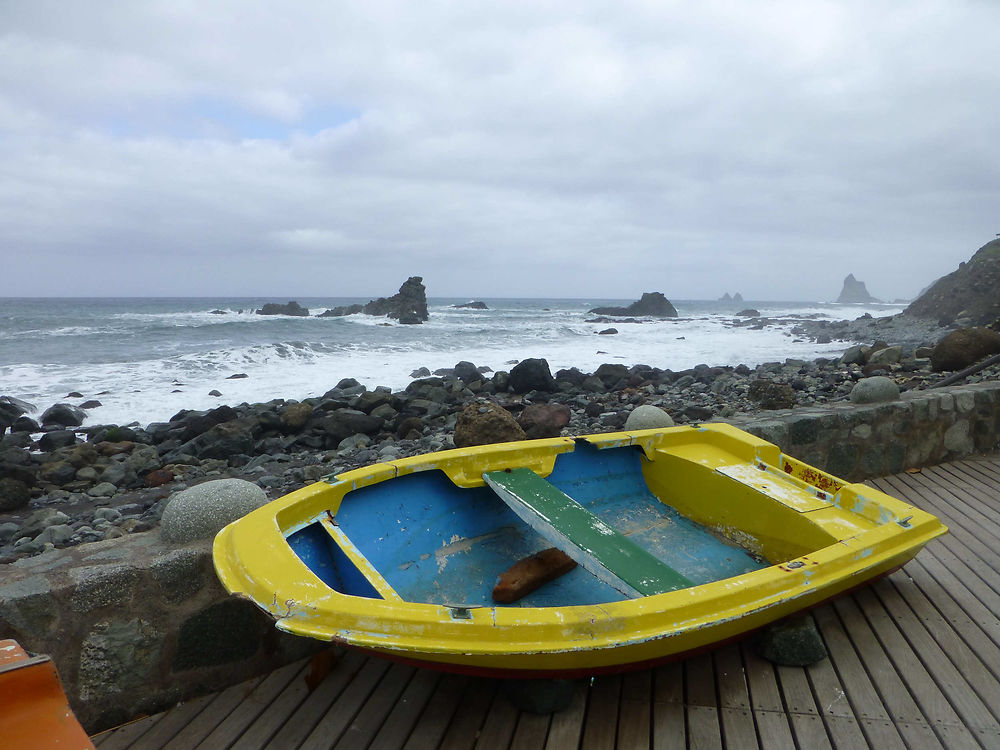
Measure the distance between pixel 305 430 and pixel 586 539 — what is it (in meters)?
6.82

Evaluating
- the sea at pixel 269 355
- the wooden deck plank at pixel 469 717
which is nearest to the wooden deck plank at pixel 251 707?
the wooden deck plank at pixel 469 717

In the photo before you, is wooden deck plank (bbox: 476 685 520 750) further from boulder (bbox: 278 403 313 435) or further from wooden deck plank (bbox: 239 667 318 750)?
boulder (bbox: 278 403 313 435)

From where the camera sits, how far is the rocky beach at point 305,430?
219 inches

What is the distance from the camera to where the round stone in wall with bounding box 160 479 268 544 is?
226 centimetres

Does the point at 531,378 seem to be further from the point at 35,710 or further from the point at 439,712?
the point at 35,710

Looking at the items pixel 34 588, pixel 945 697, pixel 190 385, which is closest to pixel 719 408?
pixel 945 697

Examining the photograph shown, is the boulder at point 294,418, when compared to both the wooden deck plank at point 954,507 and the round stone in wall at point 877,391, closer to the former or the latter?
the round stone in wall at point 877,391

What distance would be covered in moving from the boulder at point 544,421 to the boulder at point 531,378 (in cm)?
318

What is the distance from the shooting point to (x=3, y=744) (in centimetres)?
111

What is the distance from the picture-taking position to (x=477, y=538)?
2922mm

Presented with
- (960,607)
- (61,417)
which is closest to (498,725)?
(960,607)

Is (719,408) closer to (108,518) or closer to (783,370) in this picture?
(783,370)

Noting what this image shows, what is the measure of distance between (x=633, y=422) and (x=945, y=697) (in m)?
2.33

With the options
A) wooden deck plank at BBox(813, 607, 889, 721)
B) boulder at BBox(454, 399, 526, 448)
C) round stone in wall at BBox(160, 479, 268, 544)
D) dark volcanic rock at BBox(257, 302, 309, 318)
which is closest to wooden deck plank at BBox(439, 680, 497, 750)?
round stone in wall at BBox(160, 479, 268, 544)
